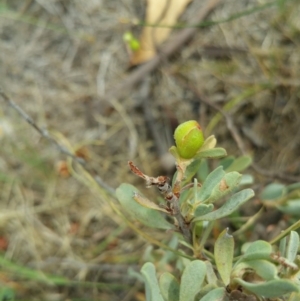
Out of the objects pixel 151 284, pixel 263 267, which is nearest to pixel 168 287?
pixel 151 284

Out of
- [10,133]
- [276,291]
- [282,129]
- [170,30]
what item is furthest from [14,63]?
[276,291]

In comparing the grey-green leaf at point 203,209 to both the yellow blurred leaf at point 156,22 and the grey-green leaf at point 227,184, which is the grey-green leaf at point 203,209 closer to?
the grey-green leaf at point 227,184

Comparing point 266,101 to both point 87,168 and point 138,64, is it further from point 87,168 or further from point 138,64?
point 87,168

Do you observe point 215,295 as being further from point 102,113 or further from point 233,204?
point 102,113

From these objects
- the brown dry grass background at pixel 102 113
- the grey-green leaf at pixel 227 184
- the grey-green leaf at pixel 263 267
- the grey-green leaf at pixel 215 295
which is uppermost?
the brown dry grass background at pixel 102 113

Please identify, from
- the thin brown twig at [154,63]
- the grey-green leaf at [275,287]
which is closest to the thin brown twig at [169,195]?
the grey-green leaf at [275,287]

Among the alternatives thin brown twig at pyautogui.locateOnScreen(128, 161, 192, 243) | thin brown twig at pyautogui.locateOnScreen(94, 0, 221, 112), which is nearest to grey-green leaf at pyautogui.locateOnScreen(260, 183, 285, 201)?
thin brown twig at pyautogui.locateOnScreen(128, 161, 192, 243)
